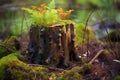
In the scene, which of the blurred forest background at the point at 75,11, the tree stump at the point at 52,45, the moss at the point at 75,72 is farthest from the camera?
the blurred forest background at the point at 75,11

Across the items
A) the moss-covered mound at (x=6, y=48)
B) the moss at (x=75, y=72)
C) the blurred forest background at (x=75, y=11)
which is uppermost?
the blurred forest background at (x=75, y=11)

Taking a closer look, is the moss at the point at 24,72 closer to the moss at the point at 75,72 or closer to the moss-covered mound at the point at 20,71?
the moss-covered mound at the point at 20,71

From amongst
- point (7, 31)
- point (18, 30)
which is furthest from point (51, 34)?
point (7, 31)

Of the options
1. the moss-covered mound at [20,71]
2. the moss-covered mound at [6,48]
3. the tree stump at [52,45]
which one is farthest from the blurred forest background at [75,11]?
the moss-covered mound at [20,71]

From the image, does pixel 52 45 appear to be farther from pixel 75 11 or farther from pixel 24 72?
pixel 75 11

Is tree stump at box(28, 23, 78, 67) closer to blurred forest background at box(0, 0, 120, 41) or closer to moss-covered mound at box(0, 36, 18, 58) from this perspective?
moss-covered mound at box(0, 36, 18, 58)

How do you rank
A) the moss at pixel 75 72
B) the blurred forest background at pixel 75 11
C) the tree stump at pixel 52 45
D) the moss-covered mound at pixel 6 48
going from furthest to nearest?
the blurred forest background at pixel 75 11 → the moss-covered mound at pixel 6 48 → the tree stump at pixel 52 45 → the moss at pixel 75 72

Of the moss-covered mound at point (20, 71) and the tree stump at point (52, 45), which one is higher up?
the tree stump at point (52, 45)

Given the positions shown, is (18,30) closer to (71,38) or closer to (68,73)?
(71,38)

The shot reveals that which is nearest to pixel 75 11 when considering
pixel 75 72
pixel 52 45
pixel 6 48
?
pixel 6 48
